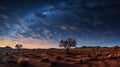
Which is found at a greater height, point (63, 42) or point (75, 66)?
point (63, 42)

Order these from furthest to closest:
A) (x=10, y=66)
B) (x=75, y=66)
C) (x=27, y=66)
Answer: (x=75, y=66) → (x=27, y=66) → (x=10, y=66)

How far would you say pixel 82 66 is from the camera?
34.0 meters

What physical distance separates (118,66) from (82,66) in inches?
278

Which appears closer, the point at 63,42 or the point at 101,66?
the point at 101,66

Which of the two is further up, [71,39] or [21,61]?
[71,39]

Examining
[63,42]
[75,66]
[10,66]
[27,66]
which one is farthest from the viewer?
[63,42]

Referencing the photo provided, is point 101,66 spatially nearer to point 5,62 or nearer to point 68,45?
point 5,62

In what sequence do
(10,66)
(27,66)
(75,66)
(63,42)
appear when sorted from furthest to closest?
(63,42) → (75,66) → (27,66) → (10,66)

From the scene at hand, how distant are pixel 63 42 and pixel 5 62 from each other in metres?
52.9

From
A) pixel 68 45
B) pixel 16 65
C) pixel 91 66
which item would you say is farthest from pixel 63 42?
pixel 16 65

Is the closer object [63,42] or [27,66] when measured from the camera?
[27,66]

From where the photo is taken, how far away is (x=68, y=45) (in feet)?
272

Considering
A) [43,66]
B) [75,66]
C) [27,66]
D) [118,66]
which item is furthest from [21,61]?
[118,66]

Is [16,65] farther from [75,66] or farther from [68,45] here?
[68,45]
